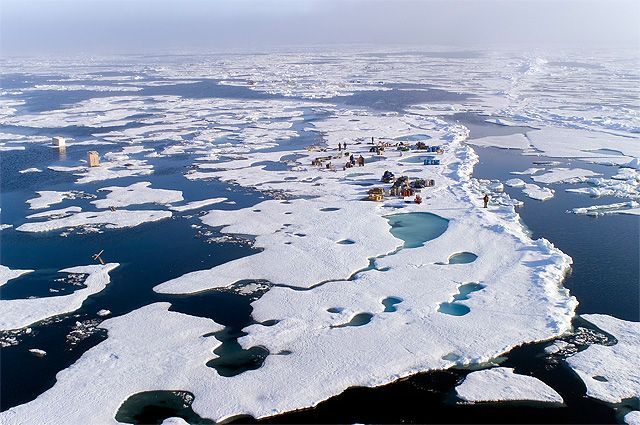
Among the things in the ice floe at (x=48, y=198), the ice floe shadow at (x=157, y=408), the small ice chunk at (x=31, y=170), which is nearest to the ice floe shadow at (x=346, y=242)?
the ice floe shadow at (x=157, y=408)

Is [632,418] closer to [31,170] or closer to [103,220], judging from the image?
[103,220]

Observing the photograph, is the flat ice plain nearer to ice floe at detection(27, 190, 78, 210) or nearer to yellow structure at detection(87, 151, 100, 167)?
ice floe at detection(27, 190, 78, 210)

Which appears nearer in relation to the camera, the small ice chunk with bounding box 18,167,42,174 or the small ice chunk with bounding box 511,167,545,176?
the small ice chunk with bounding box 511,167,545,176

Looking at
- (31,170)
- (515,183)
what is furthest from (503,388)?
(31,170)

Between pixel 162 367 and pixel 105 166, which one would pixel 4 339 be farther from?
pixel 105 166

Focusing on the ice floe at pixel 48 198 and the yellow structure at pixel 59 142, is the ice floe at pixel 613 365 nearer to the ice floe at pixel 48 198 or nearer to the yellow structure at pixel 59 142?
the ice floe at pixel 48 198

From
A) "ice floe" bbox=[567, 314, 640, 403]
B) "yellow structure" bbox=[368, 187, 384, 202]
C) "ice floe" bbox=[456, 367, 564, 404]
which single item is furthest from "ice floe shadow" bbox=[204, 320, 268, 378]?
"yellow structure" bbox=[368, 187, 384, 202]
